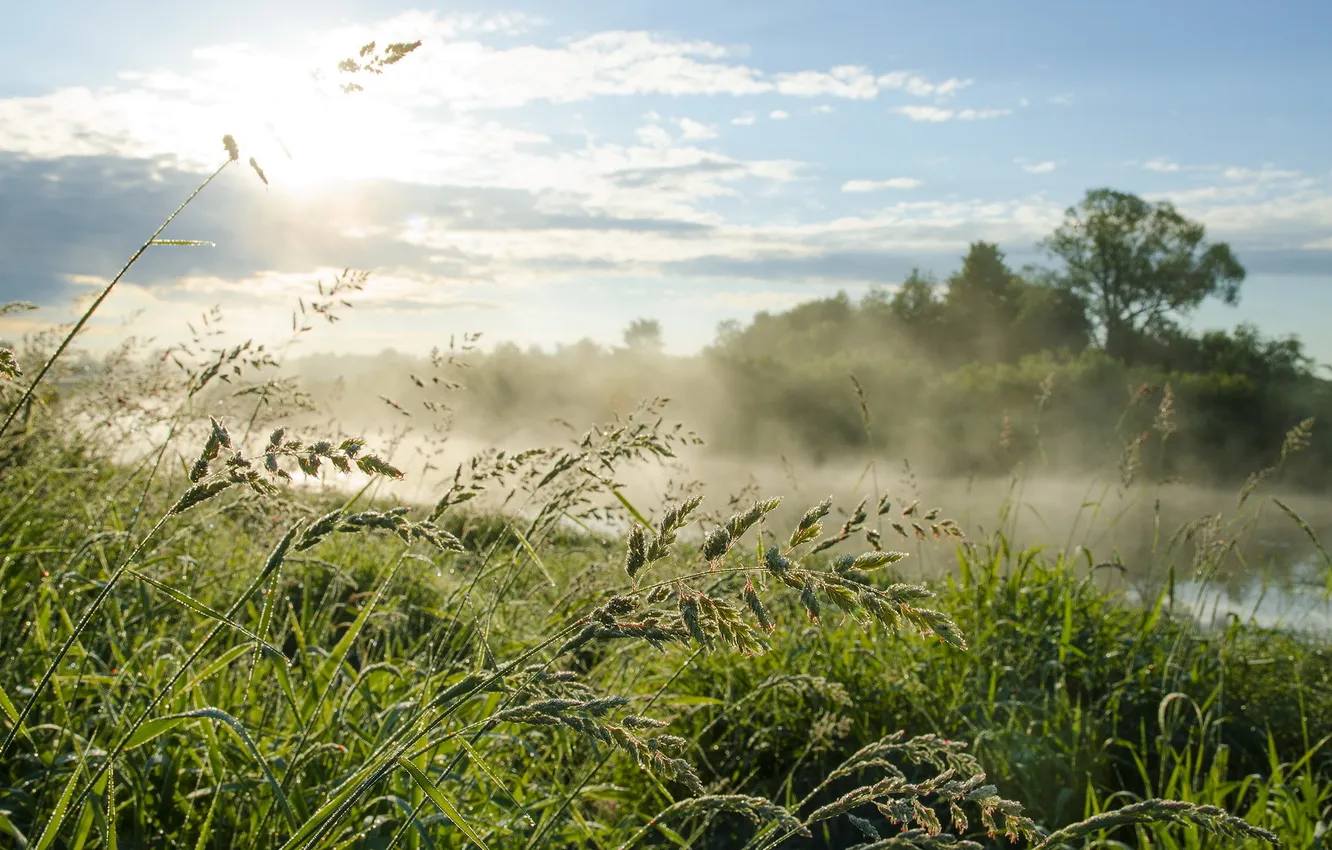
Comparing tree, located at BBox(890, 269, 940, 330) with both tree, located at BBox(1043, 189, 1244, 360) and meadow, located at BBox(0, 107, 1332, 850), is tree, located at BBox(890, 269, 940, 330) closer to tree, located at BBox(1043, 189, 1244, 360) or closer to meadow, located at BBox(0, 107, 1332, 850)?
tree, located at BBox(1043, 189, 1244, 360)

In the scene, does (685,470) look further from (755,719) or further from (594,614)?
(594,614)

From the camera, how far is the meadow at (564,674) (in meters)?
1.01

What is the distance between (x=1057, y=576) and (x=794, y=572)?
3.68m

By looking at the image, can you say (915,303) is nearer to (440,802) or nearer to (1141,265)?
(1141,265)

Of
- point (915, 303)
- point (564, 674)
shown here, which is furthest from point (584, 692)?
point (915, 303)

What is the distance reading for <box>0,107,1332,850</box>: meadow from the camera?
101 centimetres

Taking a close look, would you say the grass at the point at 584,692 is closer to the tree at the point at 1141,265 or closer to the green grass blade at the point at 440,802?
the green grass blade at the point at 440,802

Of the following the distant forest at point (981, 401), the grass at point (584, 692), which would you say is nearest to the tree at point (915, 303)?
the distant forest at point (981, 401)

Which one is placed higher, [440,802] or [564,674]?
[564,674]

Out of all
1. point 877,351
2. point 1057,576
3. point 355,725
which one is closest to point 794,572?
point 355,725

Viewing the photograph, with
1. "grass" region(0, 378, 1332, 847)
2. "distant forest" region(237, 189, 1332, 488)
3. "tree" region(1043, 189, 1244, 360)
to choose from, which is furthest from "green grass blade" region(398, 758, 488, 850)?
"tree" region(1043, 189, 1244, 360)

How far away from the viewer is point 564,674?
0.97m

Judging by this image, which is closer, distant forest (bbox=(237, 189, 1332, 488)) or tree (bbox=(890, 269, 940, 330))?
distant forest (bbox=(237, 189, 1332, 488))

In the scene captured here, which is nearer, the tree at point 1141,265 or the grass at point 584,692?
the grass at point 584,692
